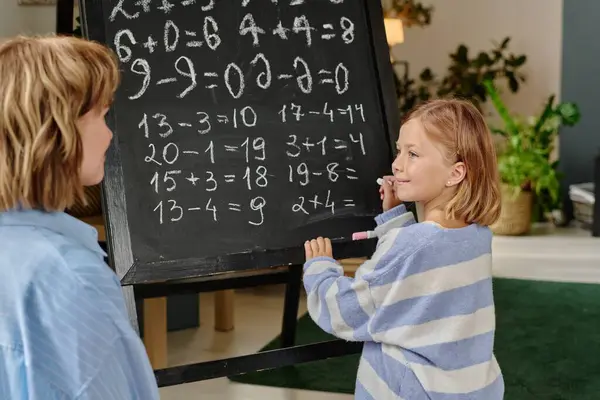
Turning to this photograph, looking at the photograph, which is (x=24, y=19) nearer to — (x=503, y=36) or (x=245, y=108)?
(x=245, y=108)

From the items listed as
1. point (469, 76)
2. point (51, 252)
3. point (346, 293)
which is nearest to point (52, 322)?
point (51, 252)

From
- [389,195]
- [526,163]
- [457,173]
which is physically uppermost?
[457,173]

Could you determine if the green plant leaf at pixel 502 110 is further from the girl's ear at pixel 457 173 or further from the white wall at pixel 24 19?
the girl's ear at pixel 457 173

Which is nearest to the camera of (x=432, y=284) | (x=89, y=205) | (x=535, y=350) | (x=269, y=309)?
(x=432, y=284)

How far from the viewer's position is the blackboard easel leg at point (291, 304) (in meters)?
2.74

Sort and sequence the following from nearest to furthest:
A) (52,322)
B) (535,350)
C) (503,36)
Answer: (52,322)
(535,350)
(503,36)

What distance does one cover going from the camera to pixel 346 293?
5.49ft

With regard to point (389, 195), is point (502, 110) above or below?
below

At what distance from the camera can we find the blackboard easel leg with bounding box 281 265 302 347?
274 centimetres

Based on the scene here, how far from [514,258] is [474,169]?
283 centimetres

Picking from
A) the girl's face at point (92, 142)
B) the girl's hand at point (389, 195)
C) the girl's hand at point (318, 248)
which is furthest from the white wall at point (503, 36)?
the girl's face at point (92, 142)

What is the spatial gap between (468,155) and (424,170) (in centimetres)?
9

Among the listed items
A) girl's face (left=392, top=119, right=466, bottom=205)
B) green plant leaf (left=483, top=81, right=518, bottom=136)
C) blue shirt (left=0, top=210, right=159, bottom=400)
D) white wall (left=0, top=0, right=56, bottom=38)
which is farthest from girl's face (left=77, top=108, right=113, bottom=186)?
green plant leaf (left=483, top=81, right=518, bottom=136)

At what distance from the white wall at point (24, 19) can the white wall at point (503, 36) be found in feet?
10.4
